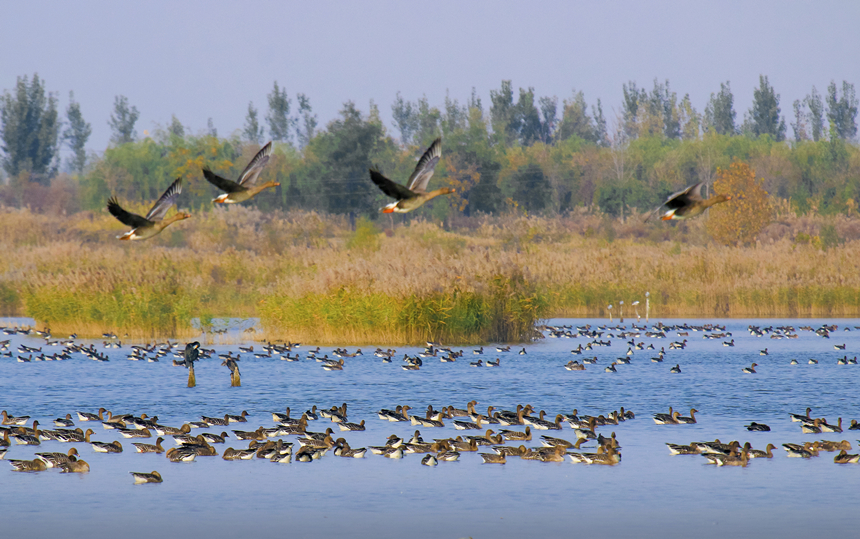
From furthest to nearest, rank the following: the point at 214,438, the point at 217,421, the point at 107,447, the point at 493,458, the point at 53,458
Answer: the point at 217,421
the point at 214,438
the point at 107,447
the point at 493,458
the point at 53,458

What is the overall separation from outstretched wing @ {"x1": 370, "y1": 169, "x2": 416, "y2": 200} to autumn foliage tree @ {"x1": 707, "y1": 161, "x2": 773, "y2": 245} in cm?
6085

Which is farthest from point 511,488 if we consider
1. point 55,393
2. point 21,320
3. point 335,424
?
point 21,320

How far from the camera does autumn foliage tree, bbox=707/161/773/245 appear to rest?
7256 centimetres

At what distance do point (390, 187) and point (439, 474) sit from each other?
5103 mm

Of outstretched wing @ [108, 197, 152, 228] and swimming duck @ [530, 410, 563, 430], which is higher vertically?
outstretched wing @ [108, 197, 152, 228]

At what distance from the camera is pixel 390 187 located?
44.4 feet

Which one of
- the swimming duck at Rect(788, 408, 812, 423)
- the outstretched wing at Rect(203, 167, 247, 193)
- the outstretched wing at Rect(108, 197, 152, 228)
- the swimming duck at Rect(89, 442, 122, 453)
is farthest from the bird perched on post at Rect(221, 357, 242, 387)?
the swimming duck at Rect(788, 408, 812, 423)

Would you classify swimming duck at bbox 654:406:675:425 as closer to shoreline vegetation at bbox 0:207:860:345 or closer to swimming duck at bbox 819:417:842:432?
swimming duck at bbox 819:417:842:432

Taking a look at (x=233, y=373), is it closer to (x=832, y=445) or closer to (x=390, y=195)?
(x=390, y=195)

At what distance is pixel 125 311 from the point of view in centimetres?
3844

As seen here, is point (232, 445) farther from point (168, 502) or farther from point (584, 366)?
point (584, 366)

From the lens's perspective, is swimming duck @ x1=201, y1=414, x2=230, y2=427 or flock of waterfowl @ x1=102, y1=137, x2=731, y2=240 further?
swimming duck @ x1=201, y1=414, x2=230, y2=427

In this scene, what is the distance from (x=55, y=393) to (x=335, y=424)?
8.62 metres

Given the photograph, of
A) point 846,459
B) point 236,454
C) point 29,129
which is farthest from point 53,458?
point 29,129
